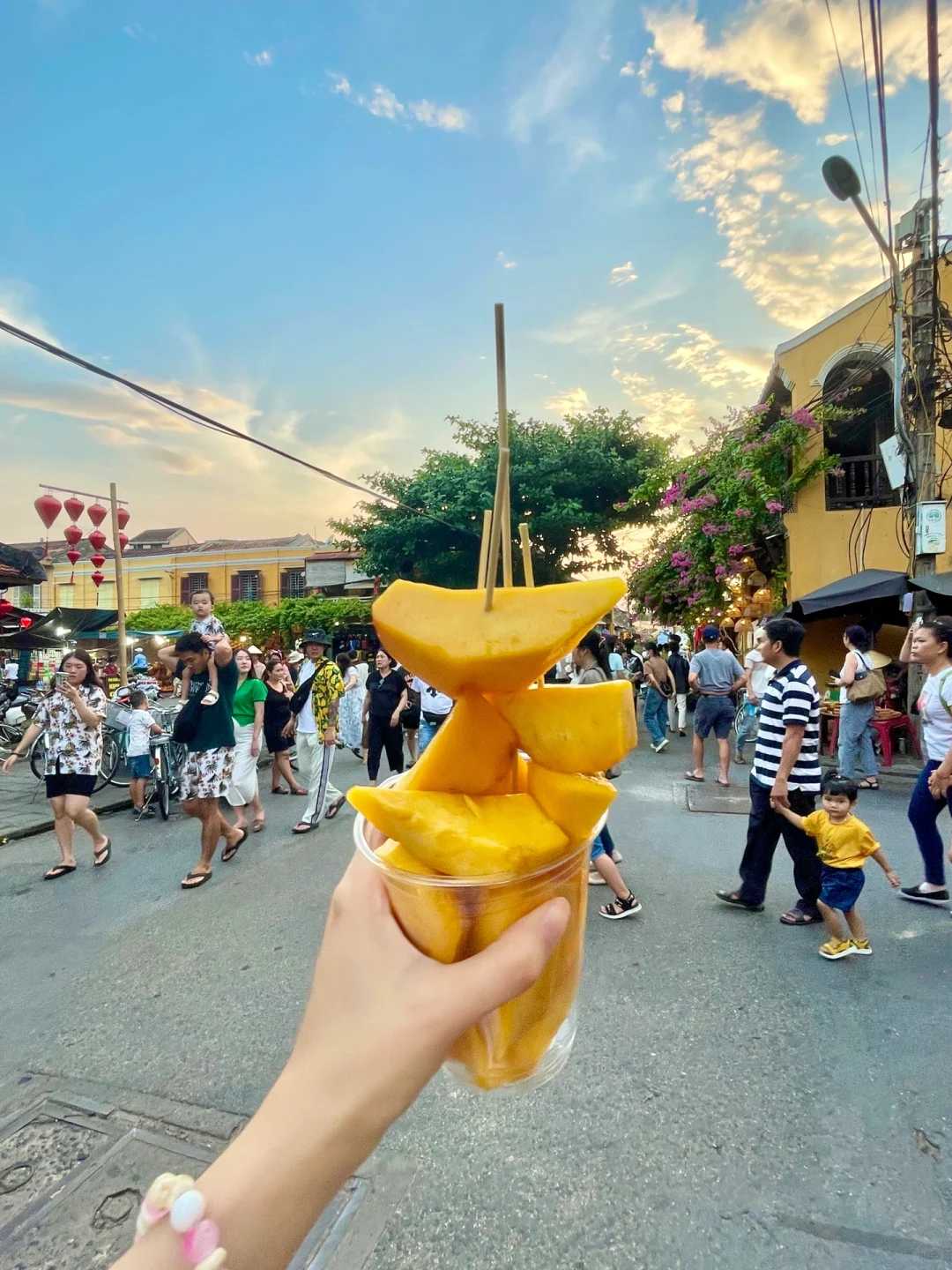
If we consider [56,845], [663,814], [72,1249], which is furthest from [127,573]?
[72,1249]

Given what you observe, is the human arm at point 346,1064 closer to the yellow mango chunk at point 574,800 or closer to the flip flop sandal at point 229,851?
the yellow mango chunk at point 574,800

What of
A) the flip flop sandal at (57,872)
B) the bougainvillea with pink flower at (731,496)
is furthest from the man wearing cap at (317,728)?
the bougainvillea with pink flower at (731,496)

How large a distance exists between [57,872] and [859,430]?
1392cm

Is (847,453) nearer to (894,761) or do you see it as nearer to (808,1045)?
(894,761)

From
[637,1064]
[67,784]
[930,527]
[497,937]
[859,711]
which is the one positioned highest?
[930,527]

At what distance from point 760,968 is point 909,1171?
133cm

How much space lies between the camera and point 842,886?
3570mm

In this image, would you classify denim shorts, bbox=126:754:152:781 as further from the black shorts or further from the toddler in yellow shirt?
the toddler in yellow shirt

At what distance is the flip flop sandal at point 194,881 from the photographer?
4.97 metres

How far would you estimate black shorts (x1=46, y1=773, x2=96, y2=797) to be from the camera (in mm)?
5121

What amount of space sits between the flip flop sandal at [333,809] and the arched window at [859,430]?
386 inches

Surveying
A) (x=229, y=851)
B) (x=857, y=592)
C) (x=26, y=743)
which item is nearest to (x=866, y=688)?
(x=857, y=592)

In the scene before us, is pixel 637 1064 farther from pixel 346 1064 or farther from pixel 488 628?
pixel 488 628

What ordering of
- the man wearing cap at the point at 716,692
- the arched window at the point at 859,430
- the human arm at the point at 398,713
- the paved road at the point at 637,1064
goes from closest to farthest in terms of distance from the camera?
the paved road at the point at 637,1064
the human arm at the point at 398,713
the man wearing cap at the point at 716,692
the arched window at the point at 859,430
